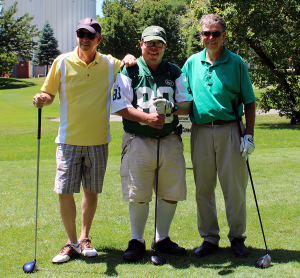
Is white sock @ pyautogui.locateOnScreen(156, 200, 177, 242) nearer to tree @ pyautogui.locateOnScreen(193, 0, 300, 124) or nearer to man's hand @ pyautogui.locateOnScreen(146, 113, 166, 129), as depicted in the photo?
man's hand @ pyautogui.locateOnScreen(146, 113, 166, 129)

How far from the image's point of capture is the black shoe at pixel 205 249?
11.9ft

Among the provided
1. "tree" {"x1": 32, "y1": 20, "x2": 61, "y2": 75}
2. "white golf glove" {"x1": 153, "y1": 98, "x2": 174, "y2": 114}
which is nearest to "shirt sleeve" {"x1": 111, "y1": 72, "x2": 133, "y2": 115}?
"white golf glove" {"x1": 153, "y1": 98, "x2": 174, "y2": 114}

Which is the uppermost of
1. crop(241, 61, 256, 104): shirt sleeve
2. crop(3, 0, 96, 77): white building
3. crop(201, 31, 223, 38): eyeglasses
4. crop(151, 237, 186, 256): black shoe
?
crop(3, 0, 96, 77): white building

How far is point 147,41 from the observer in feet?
11.5

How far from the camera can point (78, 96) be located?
3584 millimetres

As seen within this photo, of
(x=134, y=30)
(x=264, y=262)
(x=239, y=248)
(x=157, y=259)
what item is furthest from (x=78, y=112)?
(x=134, y=30)

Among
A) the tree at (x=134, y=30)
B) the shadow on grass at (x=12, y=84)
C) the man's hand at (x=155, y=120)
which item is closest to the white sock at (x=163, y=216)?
the man's hand at (x=155, y=120)

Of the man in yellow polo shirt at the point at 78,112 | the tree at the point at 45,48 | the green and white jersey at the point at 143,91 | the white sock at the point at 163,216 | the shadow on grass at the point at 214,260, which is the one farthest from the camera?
the tree at the point at 45,48

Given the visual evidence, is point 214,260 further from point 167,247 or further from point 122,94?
point 122,94

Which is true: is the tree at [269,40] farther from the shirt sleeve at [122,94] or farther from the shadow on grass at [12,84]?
the shadow on grass at [12,84]

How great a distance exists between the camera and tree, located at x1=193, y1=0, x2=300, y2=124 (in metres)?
14.6

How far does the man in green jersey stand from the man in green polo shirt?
7.6 inches

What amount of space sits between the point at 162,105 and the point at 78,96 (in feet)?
2.83

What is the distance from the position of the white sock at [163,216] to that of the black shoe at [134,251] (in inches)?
8.0
